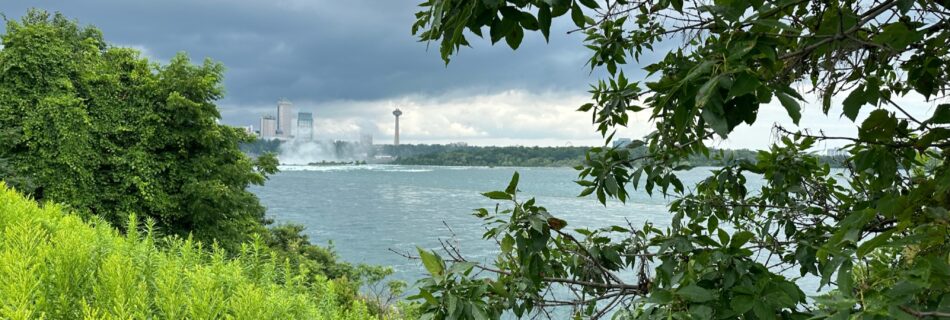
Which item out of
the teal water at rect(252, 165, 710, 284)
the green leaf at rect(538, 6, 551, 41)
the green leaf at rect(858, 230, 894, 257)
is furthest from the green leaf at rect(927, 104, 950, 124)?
the teal water at rect(252, 165, 710, 284)

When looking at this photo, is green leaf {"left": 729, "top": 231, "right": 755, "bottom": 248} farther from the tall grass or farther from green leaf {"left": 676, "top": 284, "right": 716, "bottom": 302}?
the tall grass

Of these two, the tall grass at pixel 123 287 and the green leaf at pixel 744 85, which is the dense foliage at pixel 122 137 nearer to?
the tall grass at pixel 123 287

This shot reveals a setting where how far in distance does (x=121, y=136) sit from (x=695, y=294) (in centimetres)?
1584

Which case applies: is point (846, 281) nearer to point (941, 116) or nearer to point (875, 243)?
point (875, 243)

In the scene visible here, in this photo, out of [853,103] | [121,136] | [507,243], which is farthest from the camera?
[121,136]

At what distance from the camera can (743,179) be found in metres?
2.83

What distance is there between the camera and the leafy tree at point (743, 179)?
1.15 meters

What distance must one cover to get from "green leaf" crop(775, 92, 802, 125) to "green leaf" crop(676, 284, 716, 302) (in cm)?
72

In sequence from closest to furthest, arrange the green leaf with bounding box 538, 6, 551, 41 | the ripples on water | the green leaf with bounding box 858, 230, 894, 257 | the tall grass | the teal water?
the green leaf with bounding box 858, 230, 894, 257, the green leaf with bounding box 538, 6, 551, 41, the tall grass, the ripples on water, the teal water

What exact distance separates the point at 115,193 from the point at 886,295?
1571 cm

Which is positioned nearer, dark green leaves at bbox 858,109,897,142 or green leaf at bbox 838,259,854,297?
green leaf at bbox 838,259,854,297

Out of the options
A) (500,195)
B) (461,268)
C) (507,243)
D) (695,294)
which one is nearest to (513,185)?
(500,195)

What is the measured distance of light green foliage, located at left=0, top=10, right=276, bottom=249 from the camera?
506 inches

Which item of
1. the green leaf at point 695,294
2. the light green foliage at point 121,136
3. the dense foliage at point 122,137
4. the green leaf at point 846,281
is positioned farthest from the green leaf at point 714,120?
the light green foliage at point 121,136
